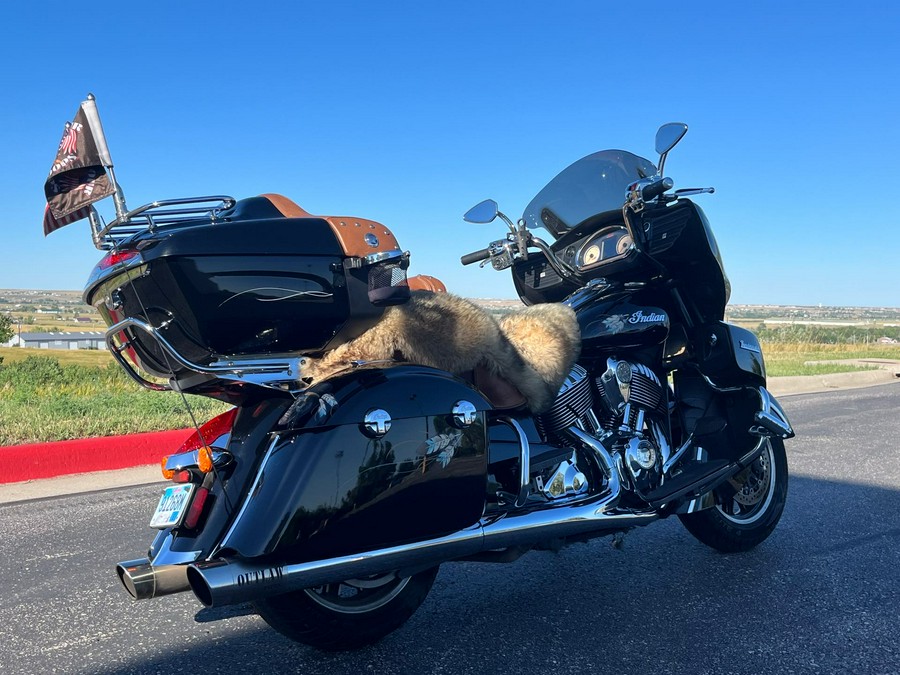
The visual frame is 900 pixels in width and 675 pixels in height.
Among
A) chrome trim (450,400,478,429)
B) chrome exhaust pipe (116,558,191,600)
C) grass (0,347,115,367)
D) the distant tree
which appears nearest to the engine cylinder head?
chrome trim (450,400,478,429)

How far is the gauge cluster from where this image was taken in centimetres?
367

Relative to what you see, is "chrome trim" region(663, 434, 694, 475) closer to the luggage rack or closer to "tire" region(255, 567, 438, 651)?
"tire" region(255, 567, 438, 651)

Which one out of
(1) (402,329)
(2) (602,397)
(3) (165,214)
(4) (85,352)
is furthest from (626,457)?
(4) (85,352)

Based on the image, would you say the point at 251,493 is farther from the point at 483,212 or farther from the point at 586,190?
the point at 586,190

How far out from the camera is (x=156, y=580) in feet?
7.28

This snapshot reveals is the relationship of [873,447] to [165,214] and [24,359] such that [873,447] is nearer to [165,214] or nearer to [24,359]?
[165,214]

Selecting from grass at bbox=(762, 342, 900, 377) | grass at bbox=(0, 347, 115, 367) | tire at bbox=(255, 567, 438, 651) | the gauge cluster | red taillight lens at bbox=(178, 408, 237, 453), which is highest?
the gauge cluster

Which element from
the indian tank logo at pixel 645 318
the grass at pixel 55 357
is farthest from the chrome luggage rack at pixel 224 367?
the grass at pixel 55 357

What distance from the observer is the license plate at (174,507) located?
→ 242cm

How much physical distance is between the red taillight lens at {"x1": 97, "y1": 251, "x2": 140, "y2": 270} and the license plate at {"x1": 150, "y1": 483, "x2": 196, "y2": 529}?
0.75 metres

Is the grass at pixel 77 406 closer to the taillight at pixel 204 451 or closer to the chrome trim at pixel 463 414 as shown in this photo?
the taillight at pixel 204 451

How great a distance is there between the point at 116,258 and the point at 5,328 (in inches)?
797

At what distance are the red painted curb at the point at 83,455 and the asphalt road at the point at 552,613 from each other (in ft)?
2.92

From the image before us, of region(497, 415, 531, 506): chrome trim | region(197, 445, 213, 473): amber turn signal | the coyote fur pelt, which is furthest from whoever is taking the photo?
region(497, 415, 531, 506): chrome trim
